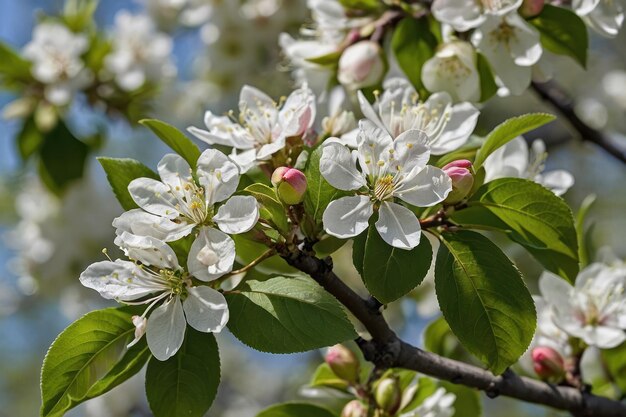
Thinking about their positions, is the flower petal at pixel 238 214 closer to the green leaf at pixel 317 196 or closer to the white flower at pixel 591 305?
the green leaf at pixel 317 196

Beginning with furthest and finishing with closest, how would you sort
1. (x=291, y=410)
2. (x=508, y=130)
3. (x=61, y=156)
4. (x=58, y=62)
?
(x=61, y=156)
(x=58, y=62)
(x=291, y=410)
(x=508, y=130)

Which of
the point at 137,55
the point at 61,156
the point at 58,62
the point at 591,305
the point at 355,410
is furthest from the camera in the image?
the point at 137,55

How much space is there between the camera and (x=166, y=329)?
1291 millimetres

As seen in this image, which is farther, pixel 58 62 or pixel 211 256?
pixel 58 62

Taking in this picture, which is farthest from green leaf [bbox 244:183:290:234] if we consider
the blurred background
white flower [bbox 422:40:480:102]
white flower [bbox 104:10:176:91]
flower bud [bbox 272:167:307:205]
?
white flower [bbox 104:10:176:91]

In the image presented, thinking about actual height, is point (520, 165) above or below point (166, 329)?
below

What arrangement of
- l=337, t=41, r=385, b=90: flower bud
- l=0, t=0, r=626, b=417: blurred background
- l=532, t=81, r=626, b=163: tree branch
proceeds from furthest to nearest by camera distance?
l=0, t=0, r=626, b=417: blurred background → l=532, t=81, r=626, b=163: tree branch → l=337, t=41, r=385, b=90: flower bud

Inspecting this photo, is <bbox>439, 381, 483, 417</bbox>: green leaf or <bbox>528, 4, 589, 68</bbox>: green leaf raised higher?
<bbox>528, 4, 589, 68</bbox>: green leaf

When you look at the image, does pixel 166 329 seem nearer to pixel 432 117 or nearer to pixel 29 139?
pixel 432 117

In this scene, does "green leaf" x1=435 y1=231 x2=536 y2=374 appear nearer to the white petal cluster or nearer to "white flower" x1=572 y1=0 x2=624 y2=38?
the white petal cluster

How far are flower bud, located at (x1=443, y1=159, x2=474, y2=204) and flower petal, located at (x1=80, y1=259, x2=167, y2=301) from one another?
1.59ft

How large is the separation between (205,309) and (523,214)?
1.85 feet

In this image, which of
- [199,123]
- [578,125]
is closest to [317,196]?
[578,125]

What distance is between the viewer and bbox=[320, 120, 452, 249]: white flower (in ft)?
4.21
